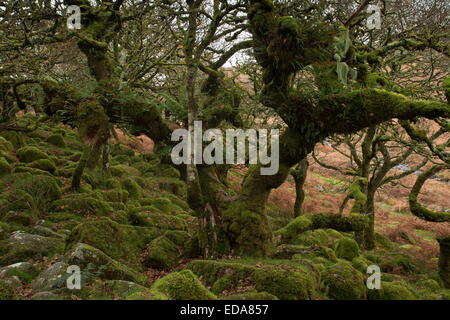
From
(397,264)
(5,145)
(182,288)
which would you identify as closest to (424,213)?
(397,264)

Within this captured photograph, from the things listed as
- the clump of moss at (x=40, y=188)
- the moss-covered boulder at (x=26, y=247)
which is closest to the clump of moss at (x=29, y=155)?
the clump of moss at (x=40, y=188)

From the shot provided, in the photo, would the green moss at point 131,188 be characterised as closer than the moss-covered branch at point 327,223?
No

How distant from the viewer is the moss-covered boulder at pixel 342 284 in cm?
729

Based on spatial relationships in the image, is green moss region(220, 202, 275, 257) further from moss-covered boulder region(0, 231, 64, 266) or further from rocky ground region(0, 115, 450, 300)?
moss-covered boulder region(0, 231, 64, 266)

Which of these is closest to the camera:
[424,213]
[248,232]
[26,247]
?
[26,247]

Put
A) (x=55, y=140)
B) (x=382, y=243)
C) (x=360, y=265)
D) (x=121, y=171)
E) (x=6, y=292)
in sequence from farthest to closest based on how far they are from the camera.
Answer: (x=55, y=140) → (x=382, y=243) → (x=121, y=171) → (x=360, y=265) → (x=6, y=292)

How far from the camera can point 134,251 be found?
9.10 meters

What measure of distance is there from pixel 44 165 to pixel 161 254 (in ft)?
22.8

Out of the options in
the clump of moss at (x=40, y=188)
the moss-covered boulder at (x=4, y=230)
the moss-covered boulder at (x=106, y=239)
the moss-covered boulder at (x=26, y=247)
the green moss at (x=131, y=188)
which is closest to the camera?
the moss-covered boulder at (x=26, y=247)

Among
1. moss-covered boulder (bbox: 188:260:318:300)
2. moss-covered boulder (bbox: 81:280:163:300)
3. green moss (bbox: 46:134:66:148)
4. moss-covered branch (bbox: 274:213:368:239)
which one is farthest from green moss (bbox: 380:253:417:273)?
green moss (bbox: 46:134:66:148)

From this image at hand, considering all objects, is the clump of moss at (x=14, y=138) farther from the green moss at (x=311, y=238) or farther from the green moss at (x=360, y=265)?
the green moss at (x=360, y=265)

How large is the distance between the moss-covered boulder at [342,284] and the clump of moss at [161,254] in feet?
11.6

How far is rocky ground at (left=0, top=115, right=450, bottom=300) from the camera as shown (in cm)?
551

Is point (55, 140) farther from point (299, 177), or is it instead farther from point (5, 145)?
point (299, 177)
